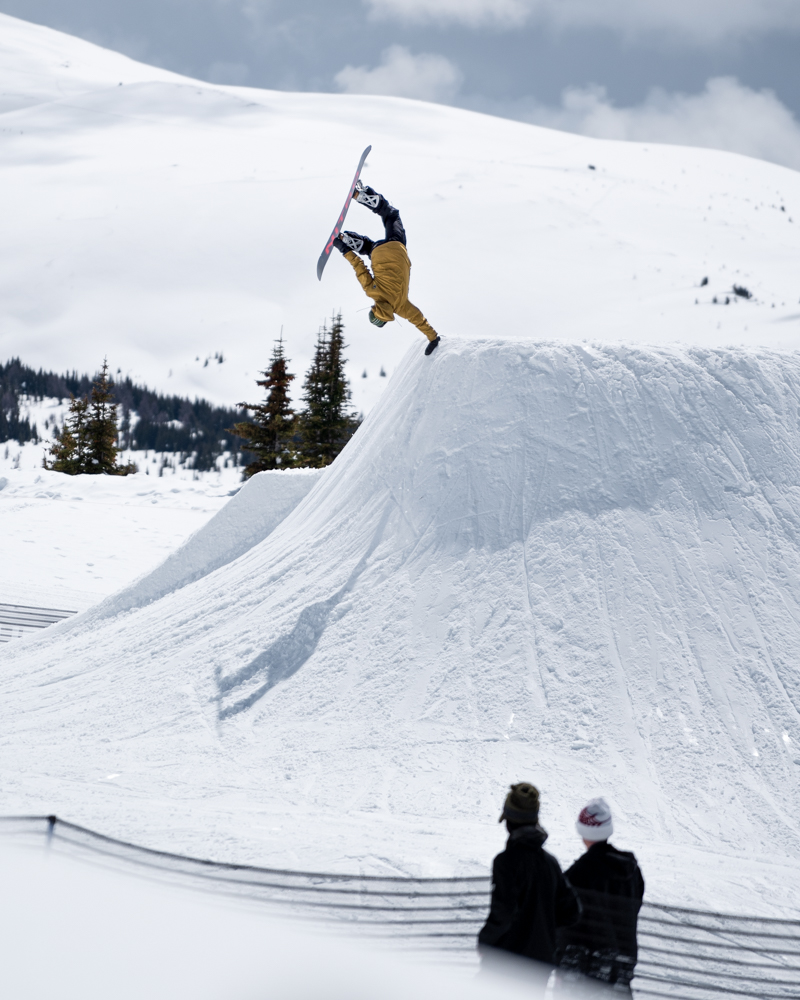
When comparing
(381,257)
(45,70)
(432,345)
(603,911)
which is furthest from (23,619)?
(45,70)

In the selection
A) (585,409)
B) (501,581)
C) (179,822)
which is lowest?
(179,822)

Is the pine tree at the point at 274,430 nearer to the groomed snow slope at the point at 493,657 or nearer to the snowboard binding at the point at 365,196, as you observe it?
the groomed snow slope at the point at 493,657

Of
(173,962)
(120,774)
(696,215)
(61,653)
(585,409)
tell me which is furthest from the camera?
(696,215)

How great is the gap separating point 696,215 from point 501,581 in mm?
80658

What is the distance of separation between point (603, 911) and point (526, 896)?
342 mm

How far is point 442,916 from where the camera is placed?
4.36 meters

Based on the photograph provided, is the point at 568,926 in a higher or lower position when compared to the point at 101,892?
lower

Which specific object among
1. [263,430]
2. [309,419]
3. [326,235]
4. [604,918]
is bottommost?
[604,918]

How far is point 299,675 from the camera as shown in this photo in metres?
7.55

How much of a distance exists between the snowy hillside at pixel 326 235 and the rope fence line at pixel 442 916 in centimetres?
3694

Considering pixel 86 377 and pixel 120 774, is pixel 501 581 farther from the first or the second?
pixel 86 377

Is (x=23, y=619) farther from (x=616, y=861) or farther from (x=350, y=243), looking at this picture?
(x=616, y=861)

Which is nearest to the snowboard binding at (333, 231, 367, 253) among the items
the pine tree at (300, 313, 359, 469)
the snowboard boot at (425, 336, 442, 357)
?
the snowboard boot at (425, 336, 442, 357)

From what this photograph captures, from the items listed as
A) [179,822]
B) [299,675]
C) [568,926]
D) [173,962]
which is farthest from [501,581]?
[173,962]
